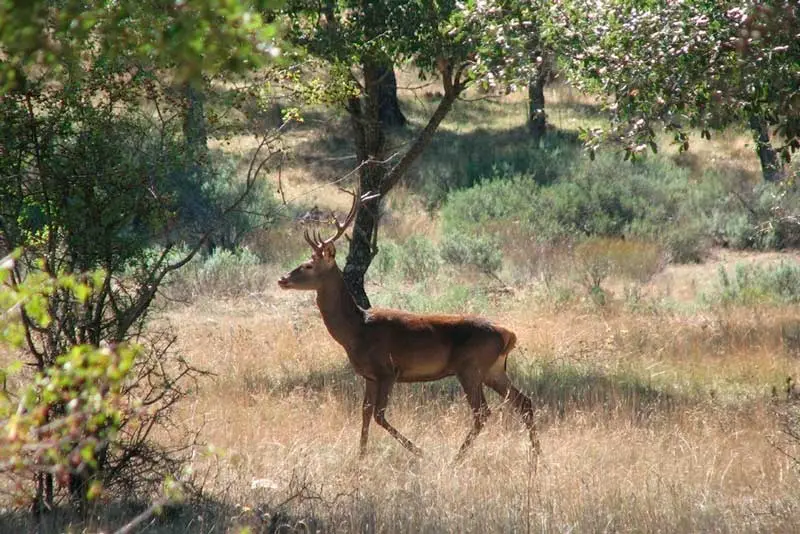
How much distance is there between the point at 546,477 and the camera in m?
7.58

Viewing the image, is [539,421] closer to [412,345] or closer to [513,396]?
[513,396]

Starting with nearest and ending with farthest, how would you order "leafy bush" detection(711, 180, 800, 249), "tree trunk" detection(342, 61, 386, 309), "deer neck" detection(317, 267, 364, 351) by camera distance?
1. "deer neck" detection(317, 267, 364, 351)
2. "tree trunk" detection(342, 61, 386, 309)
3. "leafy bush" detection(711, 180, 800, 249)

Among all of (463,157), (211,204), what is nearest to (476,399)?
(211,204)

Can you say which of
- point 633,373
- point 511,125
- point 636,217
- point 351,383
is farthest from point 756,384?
point 511,125

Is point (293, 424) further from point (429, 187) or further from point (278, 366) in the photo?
point (429, 187)

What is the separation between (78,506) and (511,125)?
28.2 meters

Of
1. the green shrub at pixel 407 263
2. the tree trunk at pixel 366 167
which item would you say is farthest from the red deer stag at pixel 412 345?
the green shrub at pixel 407 263

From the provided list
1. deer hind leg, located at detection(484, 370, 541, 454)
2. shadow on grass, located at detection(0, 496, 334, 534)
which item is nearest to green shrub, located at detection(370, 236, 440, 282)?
deer hind leg, located at detection(484, 370, 541, 454)

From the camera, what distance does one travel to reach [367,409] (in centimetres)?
908

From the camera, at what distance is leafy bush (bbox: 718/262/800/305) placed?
54.4 feet

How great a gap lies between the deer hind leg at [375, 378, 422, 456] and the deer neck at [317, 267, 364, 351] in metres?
0.44

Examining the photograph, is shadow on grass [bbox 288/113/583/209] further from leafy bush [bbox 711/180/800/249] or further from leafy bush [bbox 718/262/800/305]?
leafy bush [bbox 718/262/800/305]

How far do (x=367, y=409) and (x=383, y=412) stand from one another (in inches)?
5.9

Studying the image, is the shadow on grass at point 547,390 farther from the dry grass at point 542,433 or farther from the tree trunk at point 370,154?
the tree trunk at point 370,154
